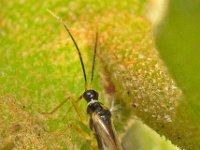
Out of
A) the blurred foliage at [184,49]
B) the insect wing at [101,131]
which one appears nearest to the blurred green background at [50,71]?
the blurred foliage at [184,49]

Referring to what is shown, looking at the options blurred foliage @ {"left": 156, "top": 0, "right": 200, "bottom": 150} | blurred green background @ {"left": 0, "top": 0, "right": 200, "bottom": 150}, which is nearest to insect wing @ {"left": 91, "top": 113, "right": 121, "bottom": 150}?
blurred green background @ {"left": 0, "top": 0, "right": 200, "bottom": 150}

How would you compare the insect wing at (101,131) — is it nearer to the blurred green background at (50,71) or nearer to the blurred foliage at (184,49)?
the blurred green background at (50,71)

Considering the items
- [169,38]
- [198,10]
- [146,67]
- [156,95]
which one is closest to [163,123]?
[156,95]

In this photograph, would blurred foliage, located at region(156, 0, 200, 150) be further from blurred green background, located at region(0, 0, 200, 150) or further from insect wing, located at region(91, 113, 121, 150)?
insect wing, located at region(91, 113, 121, 150)

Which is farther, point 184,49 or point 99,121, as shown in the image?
point 99,121

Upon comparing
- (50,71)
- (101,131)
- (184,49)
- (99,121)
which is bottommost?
(101,131)

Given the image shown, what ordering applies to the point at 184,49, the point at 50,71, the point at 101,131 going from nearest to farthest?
1. the point at 184,49
2. the point at 50,71
3. the point at 101,131

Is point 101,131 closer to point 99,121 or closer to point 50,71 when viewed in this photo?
point 99,121

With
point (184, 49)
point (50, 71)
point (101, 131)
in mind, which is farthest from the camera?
point (101, 131)

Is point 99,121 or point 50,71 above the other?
point 50,71

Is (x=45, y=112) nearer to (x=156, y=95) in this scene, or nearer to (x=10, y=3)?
(x=156, y=95)

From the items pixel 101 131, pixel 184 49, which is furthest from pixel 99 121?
pixel 184 49
